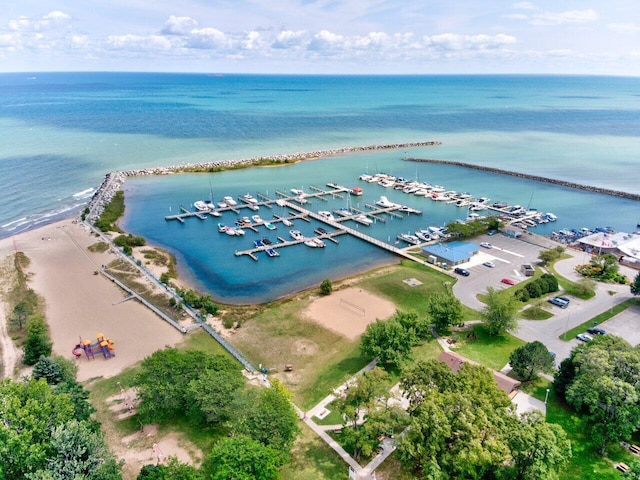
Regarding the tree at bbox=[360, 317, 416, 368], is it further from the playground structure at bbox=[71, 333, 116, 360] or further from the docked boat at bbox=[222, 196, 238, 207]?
the docked boat at bbox=[222, 196, 238, 207]

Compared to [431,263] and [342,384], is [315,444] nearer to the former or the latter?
[342,384]

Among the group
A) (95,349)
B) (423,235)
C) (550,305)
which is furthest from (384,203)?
(95,349)

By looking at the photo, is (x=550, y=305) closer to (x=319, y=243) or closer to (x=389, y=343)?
(x=389, y=343)

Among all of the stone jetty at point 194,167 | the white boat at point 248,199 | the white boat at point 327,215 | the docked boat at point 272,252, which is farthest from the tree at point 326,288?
the stone jetty at point 194,167

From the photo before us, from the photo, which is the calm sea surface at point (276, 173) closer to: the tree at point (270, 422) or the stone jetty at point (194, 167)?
the stone jetty at point (194, 167)

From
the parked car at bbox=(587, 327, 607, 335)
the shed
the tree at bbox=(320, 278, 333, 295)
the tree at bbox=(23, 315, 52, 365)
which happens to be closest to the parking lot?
the parked car at bbox=(587, 327, 607, 335)

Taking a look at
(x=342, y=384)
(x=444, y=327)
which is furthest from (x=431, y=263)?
(x=342, y=384)
